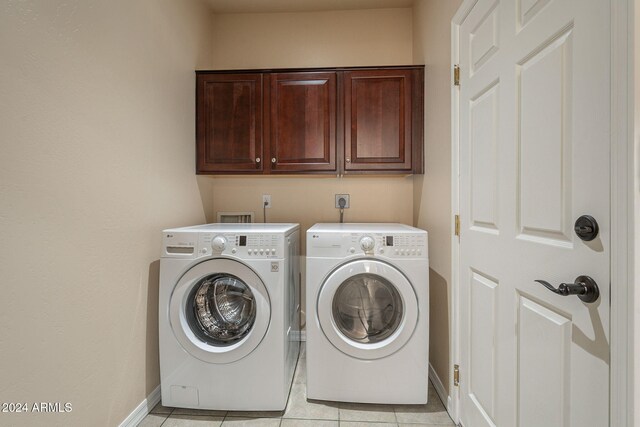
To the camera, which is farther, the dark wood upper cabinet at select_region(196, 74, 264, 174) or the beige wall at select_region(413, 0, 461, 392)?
the dark wood upper cabinet at select_region(196, 74, 264, 174)

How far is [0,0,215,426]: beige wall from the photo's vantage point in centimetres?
96

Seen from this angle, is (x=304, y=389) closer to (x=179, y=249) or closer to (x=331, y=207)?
(x=179, y=249)

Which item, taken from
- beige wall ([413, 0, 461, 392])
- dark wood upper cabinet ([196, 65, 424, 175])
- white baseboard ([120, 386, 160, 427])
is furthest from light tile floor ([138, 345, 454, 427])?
dark wood upper cabinet ([196, 65, 424, 175])

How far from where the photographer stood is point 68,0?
1117 millimetres

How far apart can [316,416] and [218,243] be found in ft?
3.45

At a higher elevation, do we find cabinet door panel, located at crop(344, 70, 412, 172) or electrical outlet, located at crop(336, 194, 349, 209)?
cabinet door panel, located at crop(344, 70, 412, 172)

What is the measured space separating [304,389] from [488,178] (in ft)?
5.04

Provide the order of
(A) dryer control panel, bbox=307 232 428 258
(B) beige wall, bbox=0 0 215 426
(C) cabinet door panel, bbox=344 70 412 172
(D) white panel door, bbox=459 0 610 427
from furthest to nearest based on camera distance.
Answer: (C) cabinet door panel, bbox=344 70 412 172 → (A) dryer control panel, bbox=307 232 428 258 → (B) beige wall, bbox=0 0 215 426 → (D) white panel door, bbox=459 0 610 427

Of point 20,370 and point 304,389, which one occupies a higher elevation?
point 20,370

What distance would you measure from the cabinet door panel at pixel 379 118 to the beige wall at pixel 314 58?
1.12 feet

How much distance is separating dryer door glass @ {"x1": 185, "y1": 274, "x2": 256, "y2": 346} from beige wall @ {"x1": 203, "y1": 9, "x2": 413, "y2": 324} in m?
0.90

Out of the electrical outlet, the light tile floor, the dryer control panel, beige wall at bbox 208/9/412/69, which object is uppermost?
beige wall at bbox 208/9/412/69

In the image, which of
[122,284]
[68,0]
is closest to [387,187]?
[122,284]

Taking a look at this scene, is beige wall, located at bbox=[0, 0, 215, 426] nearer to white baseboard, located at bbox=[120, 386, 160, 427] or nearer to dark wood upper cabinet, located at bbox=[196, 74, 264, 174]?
white baseboard, located at bbox=[120, 386, 160, 427]
